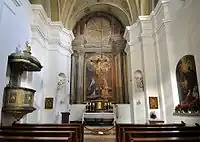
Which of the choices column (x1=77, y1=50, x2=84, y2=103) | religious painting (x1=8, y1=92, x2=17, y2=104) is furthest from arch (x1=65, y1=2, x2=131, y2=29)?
religious painting (x1=8, y1=92, x2=17, y2=104)

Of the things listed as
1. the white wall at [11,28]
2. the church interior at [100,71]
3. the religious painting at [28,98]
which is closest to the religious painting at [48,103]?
the church interior at [100,71]

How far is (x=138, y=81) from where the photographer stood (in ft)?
31.0

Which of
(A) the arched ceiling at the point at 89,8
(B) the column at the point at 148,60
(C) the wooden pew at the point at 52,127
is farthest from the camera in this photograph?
(A) the arched ceiling at the point at 89,8

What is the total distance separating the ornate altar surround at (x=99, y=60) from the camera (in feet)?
39.8

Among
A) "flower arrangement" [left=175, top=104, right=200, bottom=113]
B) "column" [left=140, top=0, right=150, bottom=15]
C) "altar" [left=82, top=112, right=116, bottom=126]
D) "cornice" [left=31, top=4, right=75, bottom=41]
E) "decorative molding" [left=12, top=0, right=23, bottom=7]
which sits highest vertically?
"column" [left=140, top=0, right=150, bottom=15]

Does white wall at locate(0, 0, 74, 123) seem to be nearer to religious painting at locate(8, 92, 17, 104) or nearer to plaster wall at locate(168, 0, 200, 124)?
religious painting at locate(8, 92, 17, 104)

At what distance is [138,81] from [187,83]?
377cm

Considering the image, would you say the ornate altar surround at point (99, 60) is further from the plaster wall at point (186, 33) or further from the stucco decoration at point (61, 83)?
the plaster wall at point (186, 33)

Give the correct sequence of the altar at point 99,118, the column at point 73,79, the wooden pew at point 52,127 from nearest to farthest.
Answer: the wooden pew at point 52,127 → the altar at point 99,118 → the column at point 73,79

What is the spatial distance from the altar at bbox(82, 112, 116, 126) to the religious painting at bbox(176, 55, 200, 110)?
15.2 feet

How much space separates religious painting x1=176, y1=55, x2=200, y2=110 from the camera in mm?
5327

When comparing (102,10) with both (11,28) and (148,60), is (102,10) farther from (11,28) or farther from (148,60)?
(11,28)

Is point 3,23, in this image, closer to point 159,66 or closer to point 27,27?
point 27,27

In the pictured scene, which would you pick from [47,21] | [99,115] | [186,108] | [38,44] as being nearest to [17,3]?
[38,44]
